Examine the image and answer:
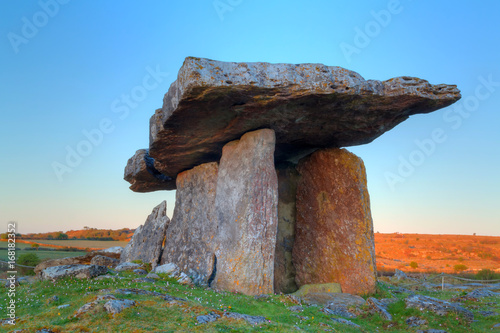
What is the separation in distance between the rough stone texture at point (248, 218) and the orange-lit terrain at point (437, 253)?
991 inches

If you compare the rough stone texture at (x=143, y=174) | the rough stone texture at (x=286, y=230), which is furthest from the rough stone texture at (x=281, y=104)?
the rough stone texture at (x=143, y=174)

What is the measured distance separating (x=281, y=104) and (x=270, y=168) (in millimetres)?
2013

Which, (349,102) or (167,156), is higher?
(349,102)

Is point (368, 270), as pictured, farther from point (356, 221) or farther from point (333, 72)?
point (333, 72)

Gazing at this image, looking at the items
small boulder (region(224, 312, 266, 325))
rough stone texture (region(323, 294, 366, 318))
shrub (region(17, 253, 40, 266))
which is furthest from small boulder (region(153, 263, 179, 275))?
shrub (region(17, 253, 40, 266))

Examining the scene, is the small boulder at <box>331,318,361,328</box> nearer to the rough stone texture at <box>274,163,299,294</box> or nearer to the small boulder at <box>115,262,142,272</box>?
the rough stone texture at <box>274,163,299,294</box>

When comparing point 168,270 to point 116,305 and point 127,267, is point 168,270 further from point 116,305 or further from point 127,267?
point 116,305

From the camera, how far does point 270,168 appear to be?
11.5 m

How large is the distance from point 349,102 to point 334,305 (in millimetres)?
5300

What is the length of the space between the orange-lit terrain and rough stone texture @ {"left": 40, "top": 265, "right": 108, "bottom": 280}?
28.0m

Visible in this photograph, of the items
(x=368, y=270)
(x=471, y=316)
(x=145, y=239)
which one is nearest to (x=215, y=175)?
(x=145, y=239)

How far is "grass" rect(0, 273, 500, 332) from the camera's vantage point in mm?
6016

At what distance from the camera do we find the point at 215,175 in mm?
14031

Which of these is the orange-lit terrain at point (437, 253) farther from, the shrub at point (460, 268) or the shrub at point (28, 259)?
the shrub at point (28, 259)
